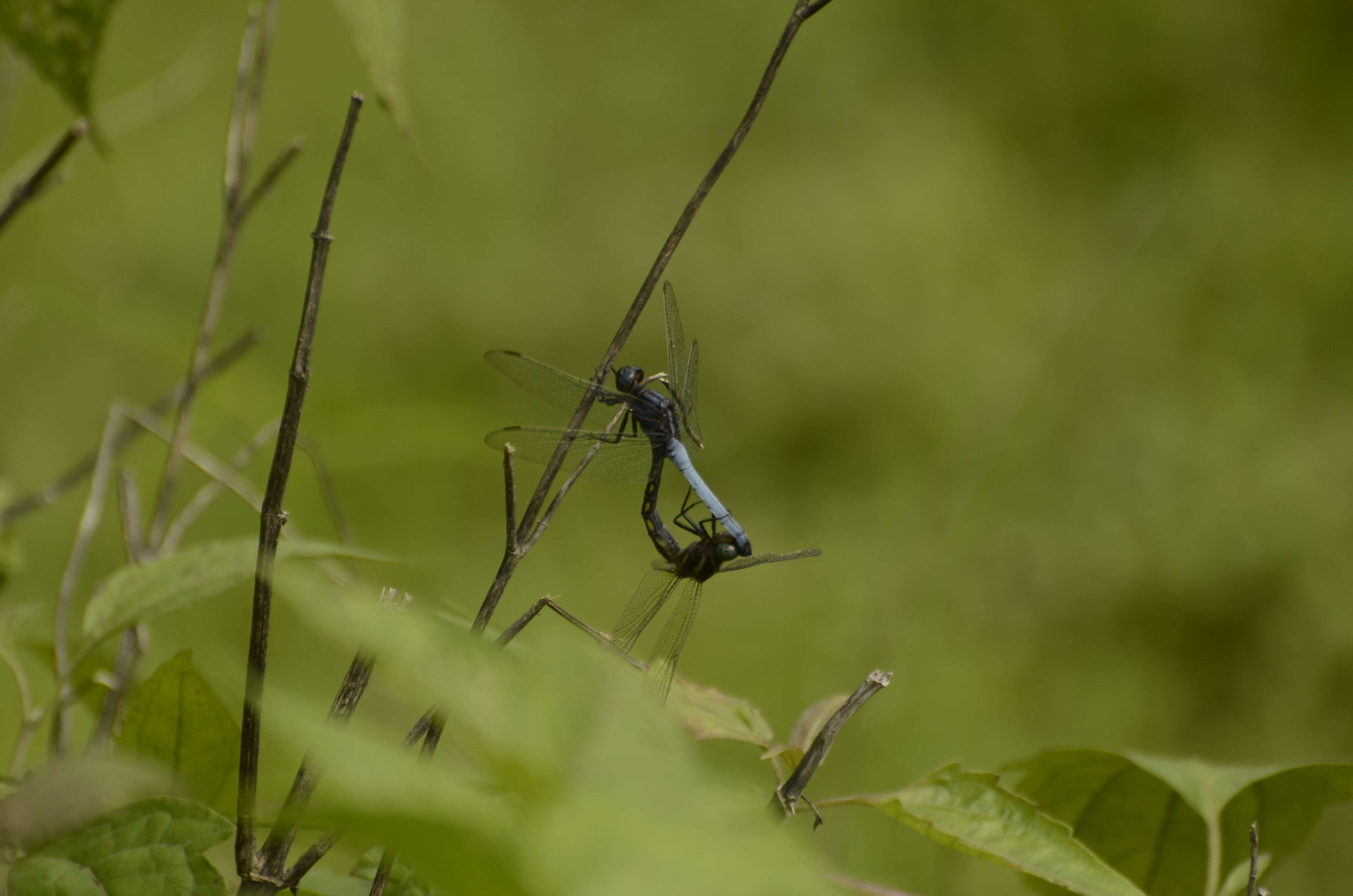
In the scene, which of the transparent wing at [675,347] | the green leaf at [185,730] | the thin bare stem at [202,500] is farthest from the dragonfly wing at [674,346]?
the green leaf at [185,730]

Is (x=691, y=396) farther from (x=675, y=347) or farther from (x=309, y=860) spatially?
(x=309, y=860)

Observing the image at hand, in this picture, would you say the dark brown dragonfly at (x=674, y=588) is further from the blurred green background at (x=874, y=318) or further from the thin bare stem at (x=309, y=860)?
the blurred green background at (x=874, y=318)

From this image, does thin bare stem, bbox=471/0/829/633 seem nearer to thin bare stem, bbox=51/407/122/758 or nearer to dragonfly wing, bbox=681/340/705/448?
thin bare stem, bbox=51/407/122/758

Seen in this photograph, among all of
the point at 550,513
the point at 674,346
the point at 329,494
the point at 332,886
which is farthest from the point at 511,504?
the point at 674,346

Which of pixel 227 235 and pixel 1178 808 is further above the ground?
pixel 227 235

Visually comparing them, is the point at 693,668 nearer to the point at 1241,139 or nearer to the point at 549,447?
the point at 549,447

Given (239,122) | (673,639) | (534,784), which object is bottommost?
(673,639)
